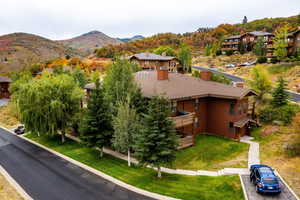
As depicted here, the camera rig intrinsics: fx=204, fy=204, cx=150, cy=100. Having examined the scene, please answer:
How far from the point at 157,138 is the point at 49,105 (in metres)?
16.8

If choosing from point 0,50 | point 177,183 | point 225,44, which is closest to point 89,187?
point 177,183

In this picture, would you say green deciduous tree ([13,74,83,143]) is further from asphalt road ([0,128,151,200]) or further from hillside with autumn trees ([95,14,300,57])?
hillside with autumn trees ([95,14,300,57])

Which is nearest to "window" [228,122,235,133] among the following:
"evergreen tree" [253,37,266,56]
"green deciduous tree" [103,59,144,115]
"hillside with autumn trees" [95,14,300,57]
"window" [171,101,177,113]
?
"window" [171,101,177,113]

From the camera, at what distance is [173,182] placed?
16.5 meters

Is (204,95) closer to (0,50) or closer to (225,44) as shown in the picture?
(225,44)

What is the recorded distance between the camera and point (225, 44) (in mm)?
91812

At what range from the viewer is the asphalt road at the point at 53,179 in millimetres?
15633

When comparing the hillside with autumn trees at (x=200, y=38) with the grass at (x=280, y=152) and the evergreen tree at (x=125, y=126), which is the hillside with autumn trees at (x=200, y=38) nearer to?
the grass at (x=280, y=152)

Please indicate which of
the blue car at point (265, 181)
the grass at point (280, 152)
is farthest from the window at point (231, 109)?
the blue car at point (265, 181)

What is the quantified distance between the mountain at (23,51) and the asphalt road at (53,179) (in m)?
104

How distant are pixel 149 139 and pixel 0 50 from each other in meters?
142

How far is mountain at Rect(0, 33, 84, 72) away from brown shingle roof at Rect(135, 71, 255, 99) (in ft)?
357

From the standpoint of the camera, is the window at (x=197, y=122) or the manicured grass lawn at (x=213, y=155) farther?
the window at (x=197, y=122)

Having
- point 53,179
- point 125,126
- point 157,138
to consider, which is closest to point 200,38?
point 125,126
